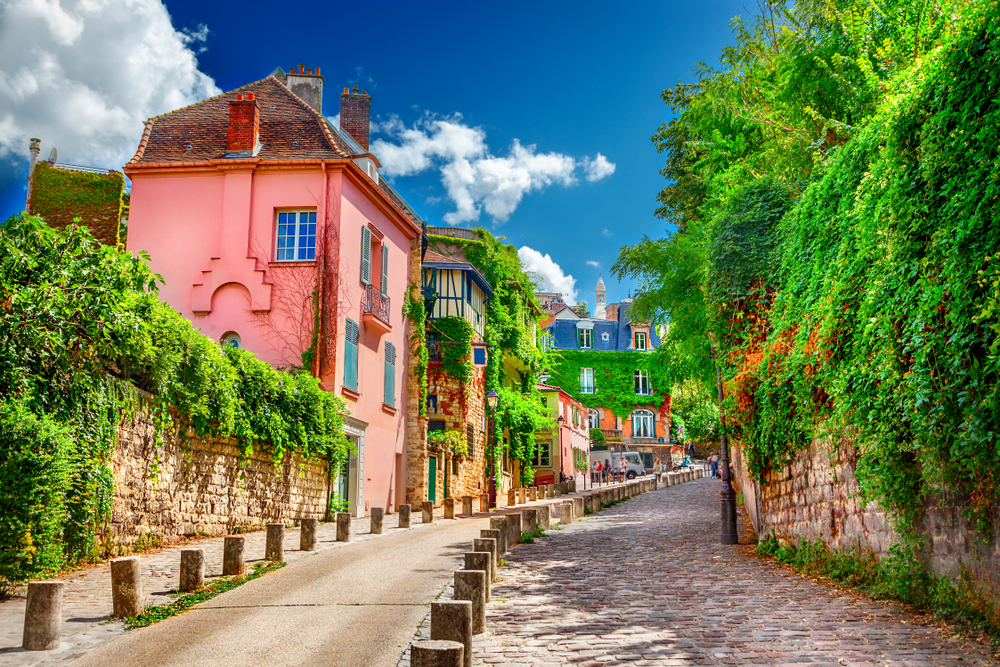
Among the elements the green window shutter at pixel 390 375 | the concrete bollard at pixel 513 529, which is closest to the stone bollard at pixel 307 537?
the concrete bollard at pixel 513 529

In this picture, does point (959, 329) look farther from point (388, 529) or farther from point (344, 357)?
point (344, 357)

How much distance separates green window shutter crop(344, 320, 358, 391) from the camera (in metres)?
20.0

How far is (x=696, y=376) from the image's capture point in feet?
60.3

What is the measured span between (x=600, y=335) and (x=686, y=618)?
2026 inches

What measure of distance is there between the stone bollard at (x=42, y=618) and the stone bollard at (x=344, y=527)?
755 centimetres

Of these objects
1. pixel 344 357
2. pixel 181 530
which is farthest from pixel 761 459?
pixel 344 357

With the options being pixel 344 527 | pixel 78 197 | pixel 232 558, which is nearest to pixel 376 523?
pixel 344 527

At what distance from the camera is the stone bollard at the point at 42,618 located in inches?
245

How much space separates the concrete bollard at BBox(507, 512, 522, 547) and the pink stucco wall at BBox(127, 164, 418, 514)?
722cm

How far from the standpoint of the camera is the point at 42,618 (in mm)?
6234

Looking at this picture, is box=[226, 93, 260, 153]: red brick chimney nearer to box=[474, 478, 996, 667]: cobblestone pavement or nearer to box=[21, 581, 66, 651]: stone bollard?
box=[474, 478, 996, 667]: cobblestone pavement

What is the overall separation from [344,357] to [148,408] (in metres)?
8.47

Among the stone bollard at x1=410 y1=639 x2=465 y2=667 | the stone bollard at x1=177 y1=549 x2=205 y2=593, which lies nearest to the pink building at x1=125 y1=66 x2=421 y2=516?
the stone bollard at x1=177 y1=549 x2=205 y2=593

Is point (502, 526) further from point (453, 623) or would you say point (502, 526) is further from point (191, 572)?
point (453, 623)
